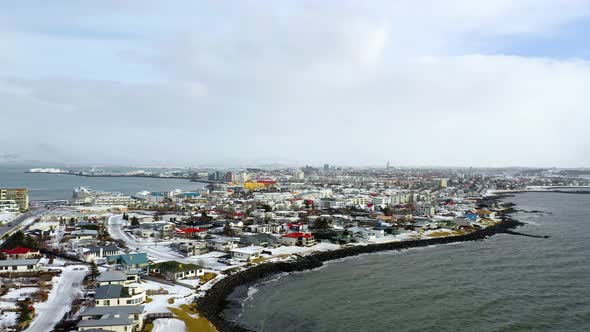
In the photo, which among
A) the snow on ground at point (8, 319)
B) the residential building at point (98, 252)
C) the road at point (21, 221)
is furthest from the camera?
the road at point (21, 221)

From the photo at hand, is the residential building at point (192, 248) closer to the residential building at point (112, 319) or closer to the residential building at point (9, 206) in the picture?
the residential building at point (112, 319)

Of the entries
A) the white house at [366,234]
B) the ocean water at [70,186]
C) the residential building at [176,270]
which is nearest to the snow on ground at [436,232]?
the white house at [366,234]

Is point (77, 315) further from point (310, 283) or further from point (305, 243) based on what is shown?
point (305, 243)

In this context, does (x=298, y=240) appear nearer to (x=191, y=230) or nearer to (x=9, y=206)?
(x=191, y=230)

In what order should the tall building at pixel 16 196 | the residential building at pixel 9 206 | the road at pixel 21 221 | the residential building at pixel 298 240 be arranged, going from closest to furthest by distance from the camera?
the residential building at pixel 298 240 < the road at pixel 21 221 < the residential building at pixel 9 206 < the tall building at pixel 16 196

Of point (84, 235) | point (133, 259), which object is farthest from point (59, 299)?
point (84, 235)
